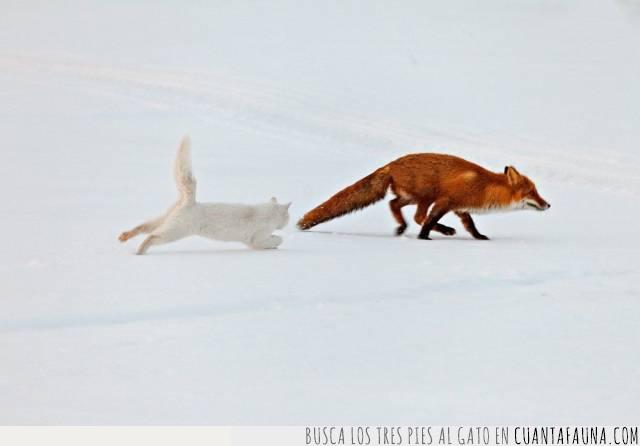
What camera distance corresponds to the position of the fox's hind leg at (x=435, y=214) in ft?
25.1

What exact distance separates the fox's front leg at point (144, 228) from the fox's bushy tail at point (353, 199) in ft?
5.19

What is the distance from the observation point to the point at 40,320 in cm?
525

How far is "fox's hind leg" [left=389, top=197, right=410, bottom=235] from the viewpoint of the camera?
798cm

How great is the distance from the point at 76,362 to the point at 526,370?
187 centimetres

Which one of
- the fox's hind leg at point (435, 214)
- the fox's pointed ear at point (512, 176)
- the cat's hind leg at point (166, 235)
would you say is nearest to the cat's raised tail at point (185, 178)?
the cat's hind leg at point (166, 235)

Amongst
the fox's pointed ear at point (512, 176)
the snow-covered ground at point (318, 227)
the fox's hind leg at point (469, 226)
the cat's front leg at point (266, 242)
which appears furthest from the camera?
the fox's hind leg at point (469, 226)

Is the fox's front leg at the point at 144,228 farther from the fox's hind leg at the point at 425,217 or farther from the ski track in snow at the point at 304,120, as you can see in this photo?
the ski track in snow at the point at 304,120

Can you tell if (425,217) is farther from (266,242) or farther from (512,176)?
(266,242)

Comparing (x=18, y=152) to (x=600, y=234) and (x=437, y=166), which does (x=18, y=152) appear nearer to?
(x=437, y=166)

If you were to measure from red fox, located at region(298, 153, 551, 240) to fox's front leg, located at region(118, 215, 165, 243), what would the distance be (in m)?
1.65

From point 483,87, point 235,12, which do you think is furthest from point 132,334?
point 235,12

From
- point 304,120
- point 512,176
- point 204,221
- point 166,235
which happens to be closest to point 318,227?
point 512,176

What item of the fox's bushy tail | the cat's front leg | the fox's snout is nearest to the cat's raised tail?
the cat's front leg

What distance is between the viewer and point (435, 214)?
766 cm
